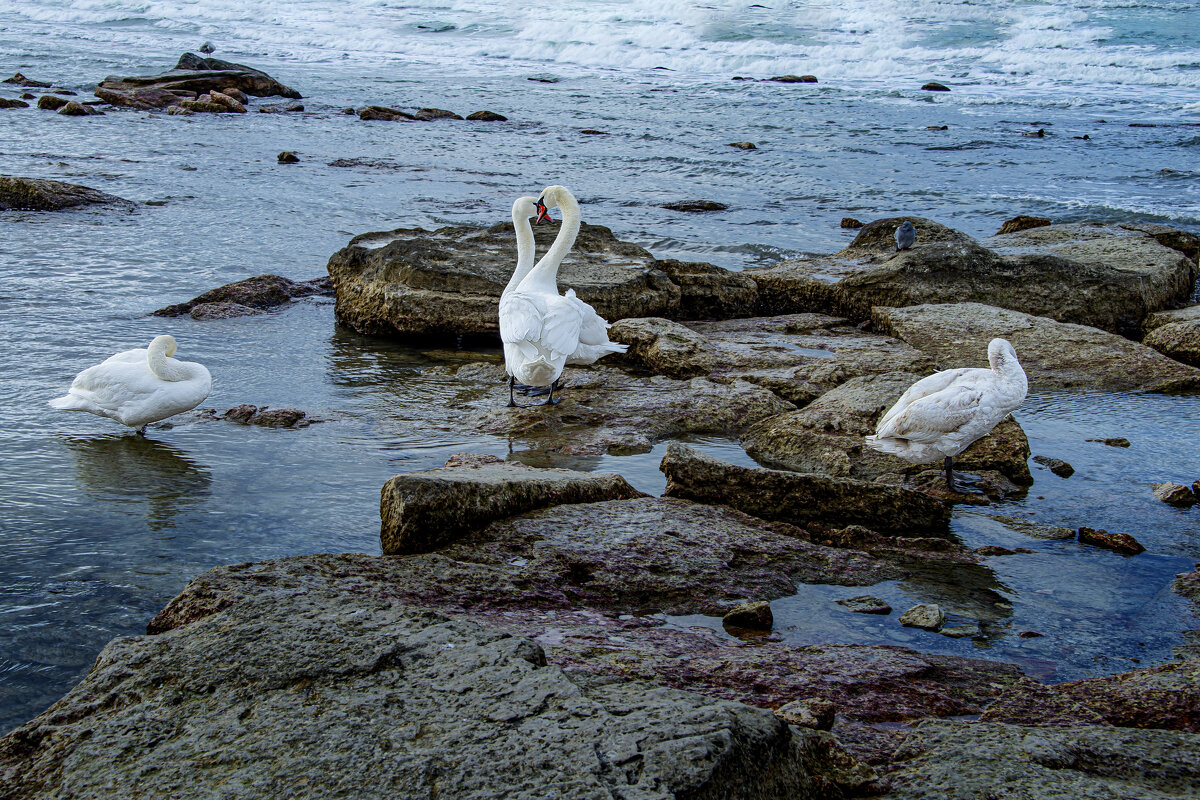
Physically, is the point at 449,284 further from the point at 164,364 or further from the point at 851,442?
the point at 851,442

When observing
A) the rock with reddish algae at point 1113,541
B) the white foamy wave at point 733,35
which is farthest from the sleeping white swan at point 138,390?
the white foamy wave at point 733,35

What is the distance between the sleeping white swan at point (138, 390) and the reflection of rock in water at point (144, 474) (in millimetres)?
184

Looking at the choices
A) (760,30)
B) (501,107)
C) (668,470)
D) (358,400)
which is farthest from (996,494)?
(760,30)

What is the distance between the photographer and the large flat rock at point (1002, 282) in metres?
8.03

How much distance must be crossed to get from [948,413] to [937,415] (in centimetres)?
6

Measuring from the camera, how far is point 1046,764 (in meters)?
2.07

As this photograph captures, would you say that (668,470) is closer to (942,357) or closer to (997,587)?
(997,587)

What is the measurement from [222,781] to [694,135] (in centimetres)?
1946

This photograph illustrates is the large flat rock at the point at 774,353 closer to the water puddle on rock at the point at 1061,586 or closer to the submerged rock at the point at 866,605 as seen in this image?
the water puddle on rock at the point at 1061,586

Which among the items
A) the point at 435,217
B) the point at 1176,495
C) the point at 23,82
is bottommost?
the point at 1176,495

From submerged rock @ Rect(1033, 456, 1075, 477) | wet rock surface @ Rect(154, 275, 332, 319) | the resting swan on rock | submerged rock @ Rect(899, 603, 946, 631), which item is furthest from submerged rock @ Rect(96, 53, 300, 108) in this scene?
submerged rock @ Rect(899, 603, 946, 631)

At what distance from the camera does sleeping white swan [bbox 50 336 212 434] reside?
5.15m

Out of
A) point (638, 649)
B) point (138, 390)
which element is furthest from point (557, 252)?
point (638, 649)

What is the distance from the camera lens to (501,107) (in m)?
23.7
